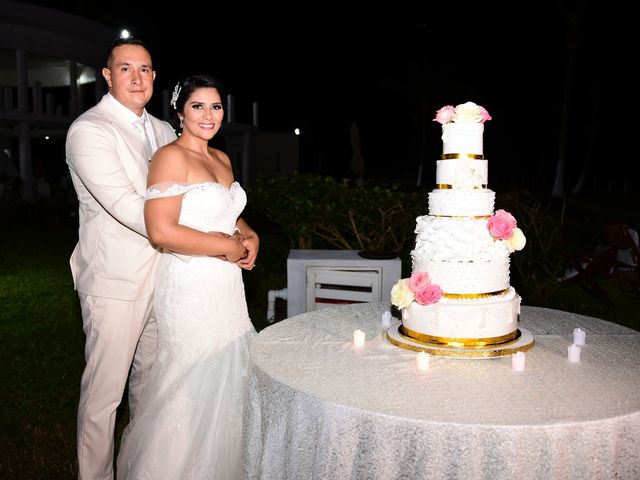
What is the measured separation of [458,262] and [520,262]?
6.70 metres

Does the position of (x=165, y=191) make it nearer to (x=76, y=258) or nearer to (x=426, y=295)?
(x=76, y=258)

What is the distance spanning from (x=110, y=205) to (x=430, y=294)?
1.81m

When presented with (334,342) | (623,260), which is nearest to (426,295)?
(334,342)

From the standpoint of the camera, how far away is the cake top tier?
3072mm

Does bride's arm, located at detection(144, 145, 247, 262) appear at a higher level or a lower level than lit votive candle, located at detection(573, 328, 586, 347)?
higher

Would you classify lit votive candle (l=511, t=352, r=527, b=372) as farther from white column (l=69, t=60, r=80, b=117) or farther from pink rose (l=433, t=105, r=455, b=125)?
white column (l=69, t=60, r=80, b=117)

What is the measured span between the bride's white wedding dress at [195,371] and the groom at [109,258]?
154 mm

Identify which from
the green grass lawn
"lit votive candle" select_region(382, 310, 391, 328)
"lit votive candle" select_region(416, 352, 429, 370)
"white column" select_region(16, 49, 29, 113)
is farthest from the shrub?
"white column" select_region(16, 49, 29, 113)

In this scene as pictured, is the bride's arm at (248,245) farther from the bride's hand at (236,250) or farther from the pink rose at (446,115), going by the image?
the pink rose at (446,115)

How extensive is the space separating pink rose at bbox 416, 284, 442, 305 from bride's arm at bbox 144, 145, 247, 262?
3.52 ft

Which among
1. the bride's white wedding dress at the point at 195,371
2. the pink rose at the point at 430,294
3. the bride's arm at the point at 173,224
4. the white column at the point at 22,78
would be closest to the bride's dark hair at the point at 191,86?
the bride's arm at the point at 173,224

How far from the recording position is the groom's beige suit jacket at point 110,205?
3365 mm

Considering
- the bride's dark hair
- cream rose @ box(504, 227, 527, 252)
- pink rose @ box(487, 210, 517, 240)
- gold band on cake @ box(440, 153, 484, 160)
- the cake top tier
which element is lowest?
cream rose @ box(504, 227, 527, 252)

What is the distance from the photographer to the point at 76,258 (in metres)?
3.67
